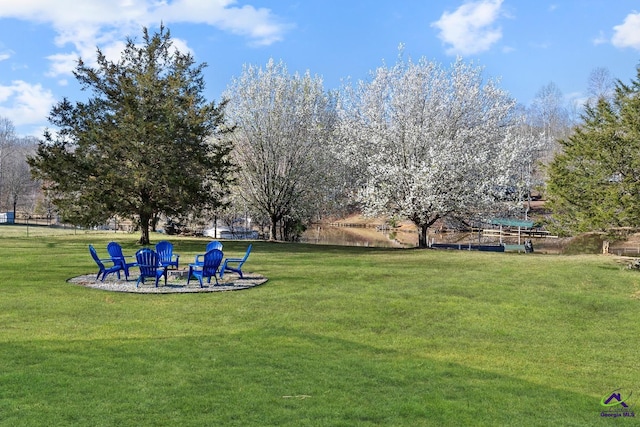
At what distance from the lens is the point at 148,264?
12656mm

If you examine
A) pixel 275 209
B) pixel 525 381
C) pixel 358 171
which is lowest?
pixel 525 381

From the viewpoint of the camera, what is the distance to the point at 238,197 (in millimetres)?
32000

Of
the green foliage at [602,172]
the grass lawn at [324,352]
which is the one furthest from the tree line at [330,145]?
the grass lawn at [324,352]

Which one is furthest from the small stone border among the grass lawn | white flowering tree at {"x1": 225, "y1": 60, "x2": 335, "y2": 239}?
white flowering tree at {"x1": 225, "y1": 60, "x2": 335, "y2": 239}

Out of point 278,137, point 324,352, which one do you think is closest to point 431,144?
point 278,137

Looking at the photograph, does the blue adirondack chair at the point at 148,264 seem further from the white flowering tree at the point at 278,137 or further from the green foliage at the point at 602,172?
the white flowering tree at the point at 278,137

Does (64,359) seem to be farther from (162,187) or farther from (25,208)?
(25,208)

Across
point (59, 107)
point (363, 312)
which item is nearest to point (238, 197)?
point (59, 107)

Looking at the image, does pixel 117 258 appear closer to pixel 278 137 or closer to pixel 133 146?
pixel 133 146

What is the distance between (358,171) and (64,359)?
2381 centimetres

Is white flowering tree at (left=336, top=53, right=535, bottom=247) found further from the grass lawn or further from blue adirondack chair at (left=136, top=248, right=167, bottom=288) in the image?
blue adirondack chair at (left=136, top=248, right=167, bottom=288)

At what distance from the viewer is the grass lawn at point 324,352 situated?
5.10 metres

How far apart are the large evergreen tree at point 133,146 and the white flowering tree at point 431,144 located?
7.95 meters

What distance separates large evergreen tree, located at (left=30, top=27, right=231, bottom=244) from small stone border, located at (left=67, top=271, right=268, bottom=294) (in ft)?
36.8
